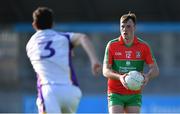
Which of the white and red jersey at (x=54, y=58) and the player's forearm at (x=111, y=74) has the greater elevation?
the white and red jersey at (x=54, y=58)

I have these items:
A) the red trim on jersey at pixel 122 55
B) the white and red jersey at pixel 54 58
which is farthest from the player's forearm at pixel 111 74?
the white and red jersey at pixel 54 58

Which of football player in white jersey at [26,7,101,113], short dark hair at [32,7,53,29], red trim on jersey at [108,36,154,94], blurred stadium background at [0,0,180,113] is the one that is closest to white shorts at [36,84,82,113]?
football player in white jersey at [26,7,101,113]

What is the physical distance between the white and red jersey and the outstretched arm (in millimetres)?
143

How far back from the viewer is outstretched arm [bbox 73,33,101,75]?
23.0 ft

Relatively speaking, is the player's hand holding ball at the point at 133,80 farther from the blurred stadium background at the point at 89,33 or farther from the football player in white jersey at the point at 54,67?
the blurred stadium background at the point at 89,33

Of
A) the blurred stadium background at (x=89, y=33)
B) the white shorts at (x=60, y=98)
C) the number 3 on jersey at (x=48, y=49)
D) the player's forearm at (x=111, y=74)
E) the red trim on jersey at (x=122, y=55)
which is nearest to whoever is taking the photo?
the white shorts at (x=60, y=98)

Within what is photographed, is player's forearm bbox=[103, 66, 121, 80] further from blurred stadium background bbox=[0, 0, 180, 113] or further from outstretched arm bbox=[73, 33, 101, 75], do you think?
blurred stadium background bbox=[0, 0, 180, 113]

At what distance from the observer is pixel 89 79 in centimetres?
1966

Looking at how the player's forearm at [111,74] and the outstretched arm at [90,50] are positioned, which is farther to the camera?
the player's forearm at [111,74]

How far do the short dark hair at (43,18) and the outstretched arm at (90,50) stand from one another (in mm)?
355

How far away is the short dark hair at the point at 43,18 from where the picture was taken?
764 centimetres

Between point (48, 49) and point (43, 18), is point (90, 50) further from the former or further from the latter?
point (43, 18)

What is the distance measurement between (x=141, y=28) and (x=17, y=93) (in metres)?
3.86

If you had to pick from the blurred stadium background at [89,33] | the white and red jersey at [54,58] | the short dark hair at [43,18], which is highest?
the short dark hair at [43,18]
